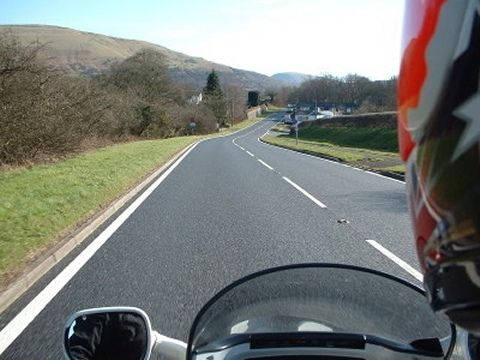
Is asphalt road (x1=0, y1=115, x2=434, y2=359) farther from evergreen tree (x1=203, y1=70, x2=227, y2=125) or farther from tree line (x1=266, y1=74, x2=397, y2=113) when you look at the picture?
evergreen tree (x1=203, y1=70, x2=227, y2=125)

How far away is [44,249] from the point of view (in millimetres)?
7348

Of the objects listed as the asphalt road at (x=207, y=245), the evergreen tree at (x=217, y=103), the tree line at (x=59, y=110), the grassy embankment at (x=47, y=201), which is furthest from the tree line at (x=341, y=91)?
the asphalt road at (x=207, y=245)

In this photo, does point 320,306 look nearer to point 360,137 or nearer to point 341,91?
point 360,137

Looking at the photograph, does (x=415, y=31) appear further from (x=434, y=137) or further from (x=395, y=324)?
(x=395, y=324)

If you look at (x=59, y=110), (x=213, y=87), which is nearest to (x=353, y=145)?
(x=59, y=110)

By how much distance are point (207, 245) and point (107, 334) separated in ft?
18.6

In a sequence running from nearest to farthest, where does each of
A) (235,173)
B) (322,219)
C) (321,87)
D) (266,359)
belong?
(266,359)
(322,219)
(235,173)
(321,87)

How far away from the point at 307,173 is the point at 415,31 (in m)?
18.1

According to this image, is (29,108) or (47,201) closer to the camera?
(47,201)

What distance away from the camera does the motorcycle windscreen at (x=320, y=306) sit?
208cm

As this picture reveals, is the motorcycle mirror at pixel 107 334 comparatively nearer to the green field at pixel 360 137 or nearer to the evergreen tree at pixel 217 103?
the green field at pixel 360 137

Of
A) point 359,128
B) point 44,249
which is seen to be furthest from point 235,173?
point 359,128

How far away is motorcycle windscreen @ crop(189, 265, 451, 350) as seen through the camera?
2.08m

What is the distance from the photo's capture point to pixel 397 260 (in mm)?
6926
